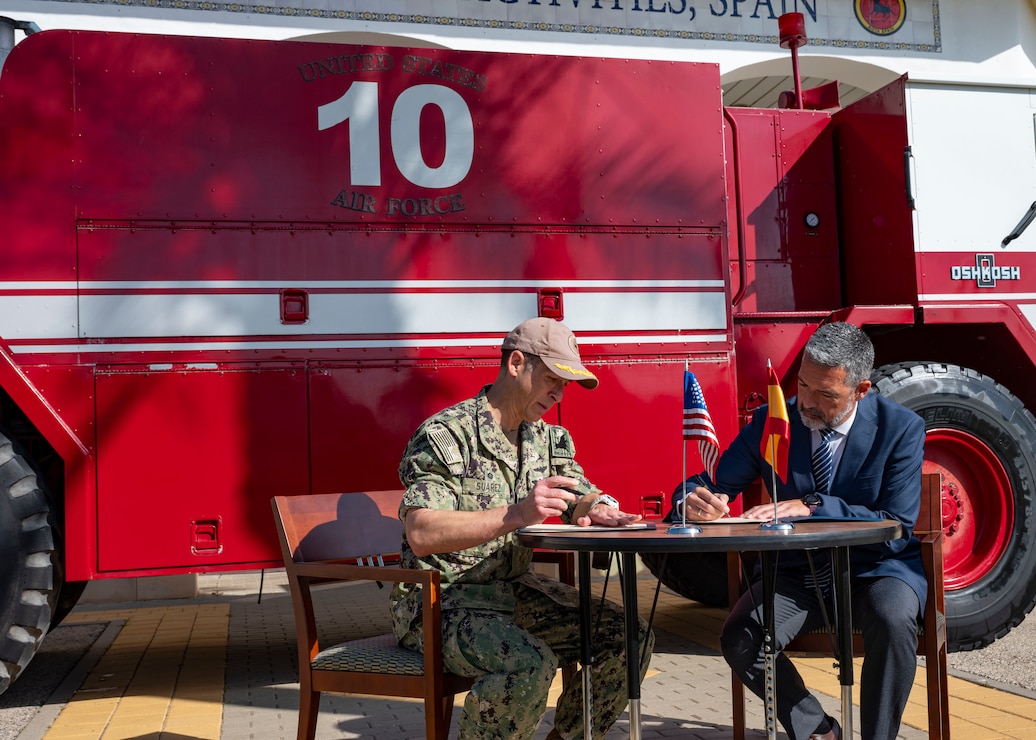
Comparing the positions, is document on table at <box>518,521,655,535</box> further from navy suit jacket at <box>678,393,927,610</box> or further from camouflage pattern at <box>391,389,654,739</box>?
navy suit jacket at <box>678,393,927,610</box>

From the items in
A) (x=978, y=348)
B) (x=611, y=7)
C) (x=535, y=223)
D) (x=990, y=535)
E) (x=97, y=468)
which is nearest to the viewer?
(x=97, y=468)

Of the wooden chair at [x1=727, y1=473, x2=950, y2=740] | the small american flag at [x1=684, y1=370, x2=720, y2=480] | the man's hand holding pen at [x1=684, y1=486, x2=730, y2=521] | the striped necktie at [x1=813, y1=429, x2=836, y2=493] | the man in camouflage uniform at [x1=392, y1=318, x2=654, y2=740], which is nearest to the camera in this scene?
the man in camouflage uniform at [x1=392, y1=318, x2=654, y2=740]

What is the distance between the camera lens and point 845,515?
3.21 metres

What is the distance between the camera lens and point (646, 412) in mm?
5047

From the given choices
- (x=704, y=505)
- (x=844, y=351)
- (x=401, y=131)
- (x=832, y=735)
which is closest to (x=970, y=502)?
(x=844, y=351)

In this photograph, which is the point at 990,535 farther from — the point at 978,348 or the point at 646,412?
the point at 646,412

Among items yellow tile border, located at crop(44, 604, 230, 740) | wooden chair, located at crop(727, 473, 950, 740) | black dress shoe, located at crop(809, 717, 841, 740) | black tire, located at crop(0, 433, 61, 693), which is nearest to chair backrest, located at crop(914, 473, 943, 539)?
wooden chair, located at crop(727, 473, 950, 740)

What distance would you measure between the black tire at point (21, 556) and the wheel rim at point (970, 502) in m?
4.13

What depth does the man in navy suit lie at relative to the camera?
304 cm

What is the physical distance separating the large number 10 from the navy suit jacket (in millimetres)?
2096

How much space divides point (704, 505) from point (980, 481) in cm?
304

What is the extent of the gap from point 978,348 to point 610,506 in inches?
141

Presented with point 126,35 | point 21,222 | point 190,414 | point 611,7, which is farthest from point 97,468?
point 611,7

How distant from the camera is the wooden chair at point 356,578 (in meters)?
2.86
